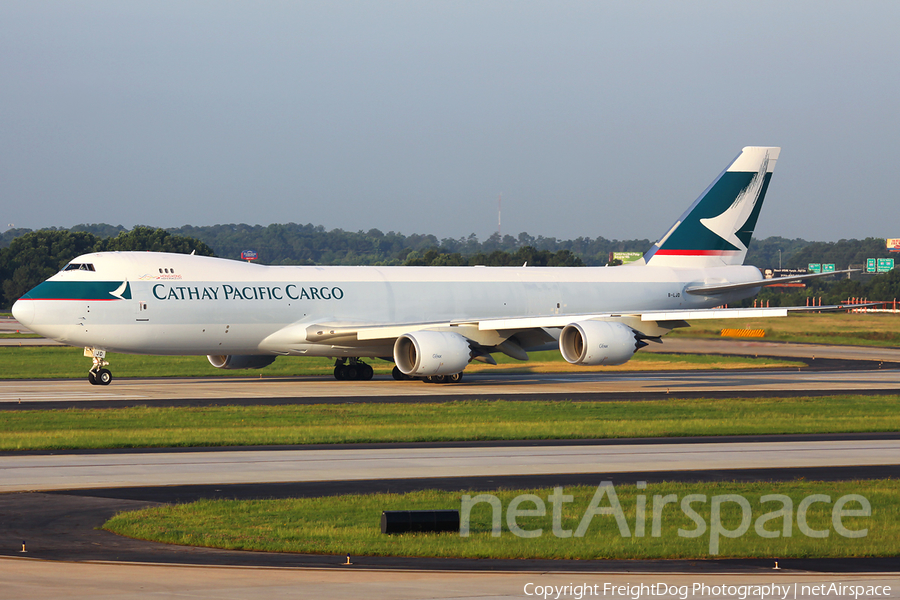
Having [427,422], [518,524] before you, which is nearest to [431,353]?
[427,422]

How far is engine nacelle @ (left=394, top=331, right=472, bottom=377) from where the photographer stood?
39281 millimetres

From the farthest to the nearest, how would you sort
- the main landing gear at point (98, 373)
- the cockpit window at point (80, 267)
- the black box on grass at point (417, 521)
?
the main landing gear at point (98, 373) < the cockpit window at point (80, 267) < the black box on grass at point (417, 521)

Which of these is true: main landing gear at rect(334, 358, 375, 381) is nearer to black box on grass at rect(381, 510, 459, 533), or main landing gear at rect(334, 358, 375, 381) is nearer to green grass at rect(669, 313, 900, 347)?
black box on grass at rect(381, 510, 459, 533)

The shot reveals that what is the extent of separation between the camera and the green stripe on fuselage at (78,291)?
1500 inches

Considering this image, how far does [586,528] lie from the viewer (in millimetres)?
14828

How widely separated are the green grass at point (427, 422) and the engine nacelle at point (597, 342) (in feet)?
19.0

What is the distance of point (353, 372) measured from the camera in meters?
45.6

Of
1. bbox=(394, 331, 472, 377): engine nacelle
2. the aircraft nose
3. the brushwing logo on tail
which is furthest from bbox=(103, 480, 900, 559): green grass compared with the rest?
the brushwing logo on tail

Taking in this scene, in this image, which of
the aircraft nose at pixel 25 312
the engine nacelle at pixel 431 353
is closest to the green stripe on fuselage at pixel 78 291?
the aircraft nose at pixel 25 312

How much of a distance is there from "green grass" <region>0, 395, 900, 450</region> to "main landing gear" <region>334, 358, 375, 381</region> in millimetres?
12595

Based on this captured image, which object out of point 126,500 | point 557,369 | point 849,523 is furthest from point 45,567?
point 557,369

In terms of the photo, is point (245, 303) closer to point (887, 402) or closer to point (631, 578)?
point (887, 402)

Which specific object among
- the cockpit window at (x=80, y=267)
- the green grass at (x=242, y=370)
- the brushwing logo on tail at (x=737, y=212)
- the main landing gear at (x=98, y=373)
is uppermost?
the brushwing logo on tail at (x=737, y=212)

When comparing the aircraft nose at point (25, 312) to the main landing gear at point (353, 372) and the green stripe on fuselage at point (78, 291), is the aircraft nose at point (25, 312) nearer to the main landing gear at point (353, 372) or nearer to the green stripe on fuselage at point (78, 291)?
the green stripe on fuselage at point (78, 291)
